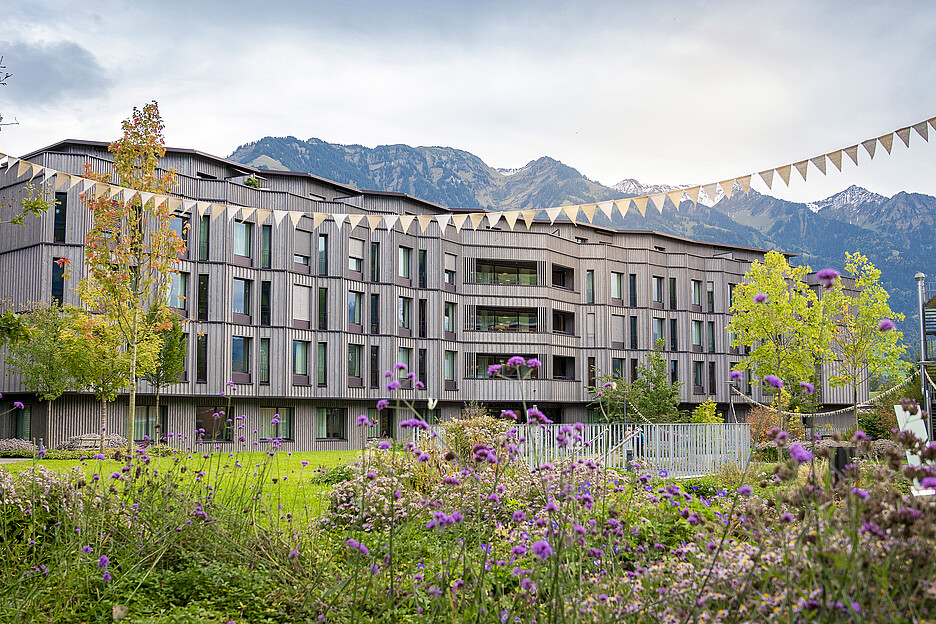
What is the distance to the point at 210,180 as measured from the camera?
109ft

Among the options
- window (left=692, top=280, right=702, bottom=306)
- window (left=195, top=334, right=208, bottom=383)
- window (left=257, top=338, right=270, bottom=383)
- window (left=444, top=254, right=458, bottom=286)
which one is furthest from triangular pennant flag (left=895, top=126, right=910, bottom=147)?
window (left=692, top=280, right=702, bottom=306)

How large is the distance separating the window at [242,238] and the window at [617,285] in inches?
854

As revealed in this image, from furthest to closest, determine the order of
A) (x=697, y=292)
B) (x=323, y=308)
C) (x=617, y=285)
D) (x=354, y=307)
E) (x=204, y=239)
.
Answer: (x=697, y=292)
(x=617, y=285)
(x=354, y=307)
(x=323, y=308)
(x=204, y=239)

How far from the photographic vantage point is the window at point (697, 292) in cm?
4875

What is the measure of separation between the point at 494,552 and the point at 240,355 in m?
29.7

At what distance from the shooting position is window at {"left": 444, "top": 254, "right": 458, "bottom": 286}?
132ft

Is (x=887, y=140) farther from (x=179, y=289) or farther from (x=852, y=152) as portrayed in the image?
(x=179, y=289)

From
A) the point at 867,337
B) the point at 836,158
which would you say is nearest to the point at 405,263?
the point at 867,337

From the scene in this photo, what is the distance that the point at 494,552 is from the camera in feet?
17.8

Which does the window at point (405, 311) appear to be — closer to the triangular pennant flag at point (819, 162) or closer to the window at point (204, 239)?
the window at point (204, 239)

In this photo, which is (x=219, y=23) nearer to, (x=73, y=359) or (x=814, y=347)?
(x=73, y=359)

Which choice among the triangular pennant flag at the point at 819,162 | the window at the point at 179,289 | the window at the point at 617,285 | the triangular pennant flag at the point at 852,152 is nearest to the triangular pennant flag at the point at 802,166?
the triangular pennant flag at the point at 819,162

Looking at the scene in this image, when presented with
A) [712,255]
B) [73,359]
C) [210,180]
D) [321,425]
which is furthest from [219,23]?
[712,255]

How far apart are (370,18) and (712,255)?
4163cm
